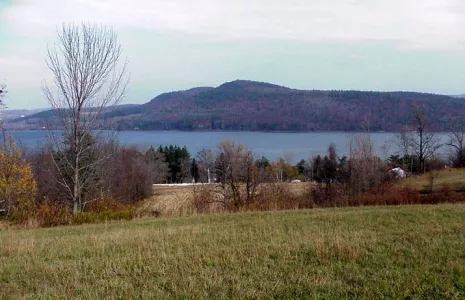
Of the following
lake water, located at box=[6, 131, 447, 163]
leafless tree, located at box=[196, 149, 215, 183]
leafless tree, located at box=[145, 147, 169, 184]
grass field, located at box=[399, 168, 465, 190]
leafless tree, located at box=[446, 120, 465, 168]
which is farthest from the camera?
leafless tree, located at box=[145, 147, 169, 184]

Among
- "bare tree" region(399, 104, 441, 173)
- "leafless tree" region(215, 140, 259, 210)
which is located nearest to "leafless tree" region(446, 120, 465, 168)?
"bare tree" region(399, 104, 441, 173)

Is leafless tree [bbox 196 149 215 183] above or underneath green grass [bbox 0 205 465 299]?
underneath

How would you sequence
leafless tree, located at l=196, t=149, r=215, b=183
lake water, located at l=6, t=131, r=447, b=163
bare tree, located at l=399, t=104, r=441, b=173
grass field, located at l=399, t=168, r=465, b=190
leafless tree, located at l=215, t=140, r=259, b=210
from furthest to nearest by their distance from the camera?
lake water, located at l=6, t=131, r=447, b=163
bare tree, located at l=399, t=104, r=441, b=173
leafless tree, located at l=196, t=149, r=215, b=183
grass field, located at l=399, t=168, r=465, b=190
leafless tree, located at l=215, t=140, r=259, b=210

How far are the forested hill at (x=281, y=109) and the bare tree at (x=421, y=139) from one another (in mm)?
2534

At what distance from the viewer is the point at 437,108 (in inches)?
2557

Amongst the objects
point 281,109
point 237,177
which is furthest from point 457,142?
point 281,109

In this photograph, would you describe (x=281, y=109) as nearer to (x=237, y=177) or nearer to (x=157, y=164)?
(x=157, y=164)

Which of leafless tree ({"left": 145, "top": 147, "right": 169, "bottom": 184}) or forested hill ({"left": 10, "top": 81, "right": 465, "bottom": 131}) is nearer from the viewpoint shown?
leafless tree ({"left": 145, "top": 147, "right": 169, "bottom": 184})

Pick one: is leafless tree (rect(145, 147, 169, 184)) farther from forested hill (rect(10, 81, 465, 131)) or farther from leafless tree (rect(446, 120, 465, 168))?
leafless tree (rect(446, 120, 465, 168))

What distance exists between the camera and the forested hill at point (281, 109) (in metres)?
67.9

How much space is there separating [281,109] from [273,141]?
49.9ft

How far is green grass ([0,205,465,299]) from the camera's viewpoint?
16.7 ft

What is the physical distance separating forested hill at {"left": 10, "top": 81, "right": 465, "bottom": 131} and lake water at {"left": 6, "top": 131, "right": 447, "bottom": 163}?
1460mm

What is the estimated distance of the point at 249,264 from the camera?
6238 mm
